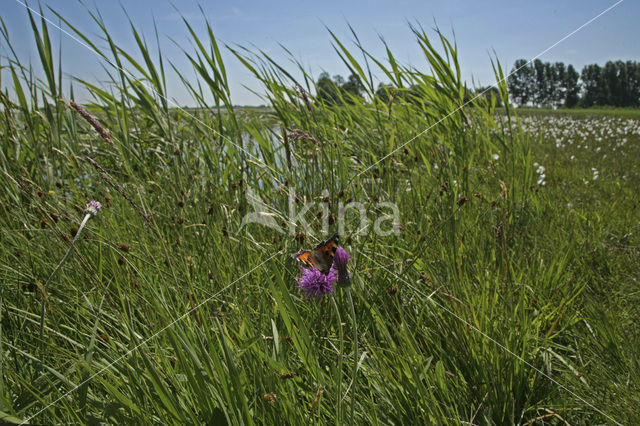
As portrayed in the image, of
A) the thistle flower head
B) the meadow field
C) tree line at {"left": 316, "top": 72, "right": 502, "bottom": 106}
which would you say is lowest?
the meadow field

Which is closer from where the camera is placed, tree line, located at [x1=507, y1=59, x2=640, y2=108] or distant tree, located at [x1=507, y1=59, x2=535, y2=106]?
distant tree, located at [x1=507, y1=59, x2=535, y2=106]

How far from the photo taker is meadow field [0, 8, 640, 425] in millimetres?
1075

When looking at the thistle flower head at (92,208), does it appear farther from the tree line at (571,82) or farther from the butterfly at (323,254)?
the tree line at (571,82)

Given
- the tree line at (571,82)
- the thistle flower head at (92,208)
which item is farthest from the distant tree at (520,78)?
the thistle flower head at (92,208)

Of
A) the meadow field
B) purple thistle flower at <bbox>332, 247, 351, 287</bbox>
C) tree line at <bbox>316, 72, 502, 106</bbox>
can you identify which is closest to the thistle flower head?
the meadow field

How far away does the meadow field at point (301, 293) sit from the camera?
1.08 meters

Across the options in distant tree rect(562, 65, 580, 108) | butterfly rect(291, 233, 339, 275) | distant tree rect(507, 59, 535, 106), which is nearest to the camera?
butterfly rect(291, 233, 339, 275)

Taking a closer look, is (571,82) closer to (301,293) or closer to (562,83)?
(562,83)

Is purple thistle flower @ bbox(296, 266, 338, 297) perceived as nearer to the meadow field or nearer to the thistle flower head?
the meadow field

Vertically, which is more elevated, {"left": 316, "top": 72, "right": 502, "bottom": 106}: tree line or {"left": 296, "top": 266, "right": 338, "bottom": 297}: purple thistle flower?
{"left": 316, "top": 72, "right": 502, "bottom": 106}: tree line

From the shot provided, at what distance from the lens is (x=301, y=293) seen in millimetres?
1725

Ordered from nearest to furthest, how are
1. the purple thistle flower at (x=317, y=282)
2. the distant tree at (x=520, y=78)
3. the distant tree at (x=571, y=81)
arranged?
the purple thistle flower at (x=317, y=282) → the distant tree at (x=520, y=78) → the distant tree at (x=571, y=81)

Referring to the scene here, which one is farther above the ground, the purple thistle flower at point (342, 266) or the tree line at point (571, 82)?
the tree line at point (571, 82)

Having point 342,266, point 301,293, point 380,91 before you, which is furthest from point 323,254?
point 380,91
